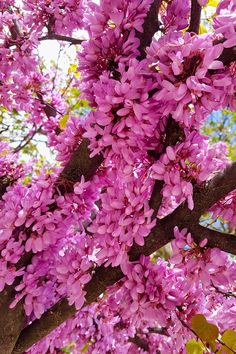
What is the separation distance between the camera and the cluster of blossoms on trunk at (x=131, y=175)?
1570 millimetres

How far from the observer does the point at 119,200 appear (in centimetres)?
186

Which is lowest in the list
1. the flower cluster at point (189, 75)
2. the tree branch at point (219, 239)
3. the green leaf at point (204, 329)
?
the green leaf at point (204, 329)

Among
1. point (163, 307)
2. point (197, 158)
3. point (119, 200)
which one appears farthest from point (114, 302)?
point (197, 158)

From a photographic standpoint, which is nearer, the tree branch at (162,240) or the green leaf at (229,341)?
the green leaf at (229,341)

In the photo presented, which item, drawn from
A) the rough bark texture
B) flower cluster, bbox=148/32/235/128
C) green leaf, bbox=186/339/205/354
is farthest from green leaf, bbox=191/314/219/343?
the rough bark texture

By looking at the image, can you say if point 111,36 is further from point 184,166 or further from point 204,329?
point 204,329

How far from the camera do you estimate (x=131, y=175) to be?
1.83 meters

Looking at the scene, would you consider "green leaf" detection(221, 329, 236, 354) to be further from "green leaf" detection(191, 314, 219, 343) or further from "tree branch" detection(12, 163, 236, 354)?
"tree branch" detection(12, 163, 236, 354)

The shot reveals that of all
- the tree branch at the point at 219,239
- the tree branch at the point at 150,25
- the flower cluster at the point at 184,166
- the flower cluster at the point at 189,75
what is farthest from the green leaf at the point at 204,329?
the tree branch at the point at 150,25

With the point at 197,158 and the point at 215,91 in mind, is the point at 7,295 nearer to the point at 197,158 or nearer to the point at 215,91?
the point at 197,158

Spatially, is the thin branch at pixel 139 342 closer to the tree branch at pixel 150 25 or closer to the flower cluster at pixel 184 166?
Answer: the flower cluster at pixel 184 166

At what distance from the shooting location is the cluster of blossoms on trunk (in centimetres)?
157

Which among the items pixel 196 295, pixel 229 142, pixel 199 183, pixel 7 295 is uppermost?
pixel 199 183

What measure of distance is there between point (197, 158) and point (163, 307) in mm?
776
